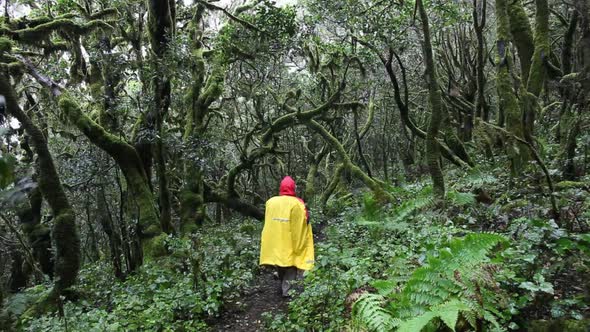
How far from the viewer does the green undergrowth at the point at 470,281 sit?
3465 millimetres

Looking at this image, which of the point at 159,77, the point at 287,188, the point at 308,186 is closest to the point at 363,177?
the point at 308,186

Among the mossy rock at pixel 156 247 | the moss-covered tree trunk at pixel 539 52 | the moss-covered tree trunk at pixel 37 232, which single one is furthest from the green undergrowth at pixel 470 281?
the moss-covered tree trunk at pixel 37 232

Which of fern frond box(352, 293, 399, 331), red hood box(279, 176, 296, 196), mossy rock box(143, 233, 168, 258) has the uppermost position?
red hood box(279, 176, 296, 196)

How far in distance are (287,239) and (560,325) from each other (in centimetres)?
401

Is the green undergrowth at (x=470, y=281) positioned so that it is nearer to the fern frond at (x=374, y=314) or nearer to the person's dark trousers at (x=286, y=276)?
A: the fern frond at (x=374, y=314)

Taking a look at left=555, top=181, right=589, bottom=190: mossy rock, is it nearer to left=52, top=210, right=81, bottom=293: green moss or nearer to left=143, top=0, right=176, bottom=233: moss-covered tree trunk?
left=143, top=0, right=176, bottom=233: moss-covered tree trunk

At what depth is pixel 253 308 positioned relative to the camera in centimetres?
652

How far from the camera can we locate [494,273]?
3.80m

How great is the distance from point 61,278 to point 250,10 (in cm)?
882

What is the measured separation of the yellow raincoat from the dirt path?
0.62 metres

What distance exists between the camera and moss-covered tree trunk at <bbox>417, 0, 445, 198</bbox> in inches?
287

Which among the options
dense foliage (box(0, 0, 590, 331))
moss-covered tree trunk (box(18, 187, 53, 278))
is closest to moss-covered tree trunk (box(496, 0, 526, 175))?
dense foliage (box(0, 0, 590, 331))

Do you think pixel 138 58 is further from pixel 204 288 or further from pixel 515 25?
pixel 515 25

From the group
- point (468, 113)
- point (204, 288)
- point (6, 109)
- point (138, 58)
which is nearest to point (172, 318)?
point (204, 288)
